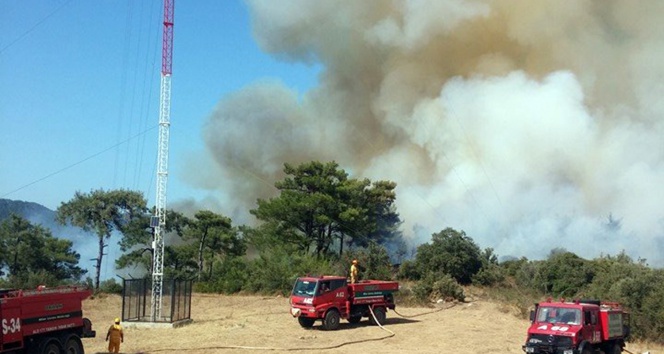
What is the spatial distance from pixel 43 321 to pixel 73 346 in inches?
64.3

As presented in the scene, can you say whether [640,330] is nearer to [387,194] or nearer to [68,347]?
[68,347]

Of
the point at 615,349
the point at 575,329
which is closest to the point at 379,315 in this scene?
the point at 615,349

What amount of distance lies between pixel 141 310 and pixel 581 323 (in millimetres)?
19243

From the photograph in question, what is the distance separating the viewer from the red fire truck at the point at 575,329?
64.3 ft

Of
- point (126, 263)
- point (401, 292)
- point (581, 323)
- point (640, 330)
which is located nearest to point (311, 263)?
point (401, 292)

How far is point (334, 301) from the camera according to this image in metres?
28.3

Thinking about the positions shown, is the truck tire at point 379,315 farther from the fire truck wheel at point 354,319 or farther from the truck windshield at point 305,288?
the truck windshield at point 305,288

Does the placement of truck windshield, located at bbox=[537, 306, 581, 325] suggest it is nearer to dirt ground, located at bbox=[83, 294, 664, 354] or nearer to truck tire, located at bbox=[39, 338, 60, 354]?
dirt ground, located at bbox=[83, 294, 664, 354]

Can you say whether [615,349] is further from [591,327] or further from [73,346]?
[73,346]

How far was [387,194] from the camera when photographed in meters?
66.5

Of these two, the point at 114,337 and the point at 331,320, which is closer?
the point at 114,337

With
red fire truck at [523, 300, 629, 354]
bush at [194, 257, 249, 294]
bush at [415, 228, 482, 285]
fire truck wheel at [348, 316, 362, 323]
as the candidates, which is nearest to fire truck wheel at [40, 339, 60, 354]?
red fire truck at [523, 300, 629, 354]

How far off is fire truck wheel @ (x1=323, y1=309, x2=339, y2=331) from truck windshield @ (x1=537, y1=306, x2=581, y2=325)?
960cm

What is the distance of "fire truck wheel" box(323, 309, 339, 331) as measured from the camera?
91.2 ft
